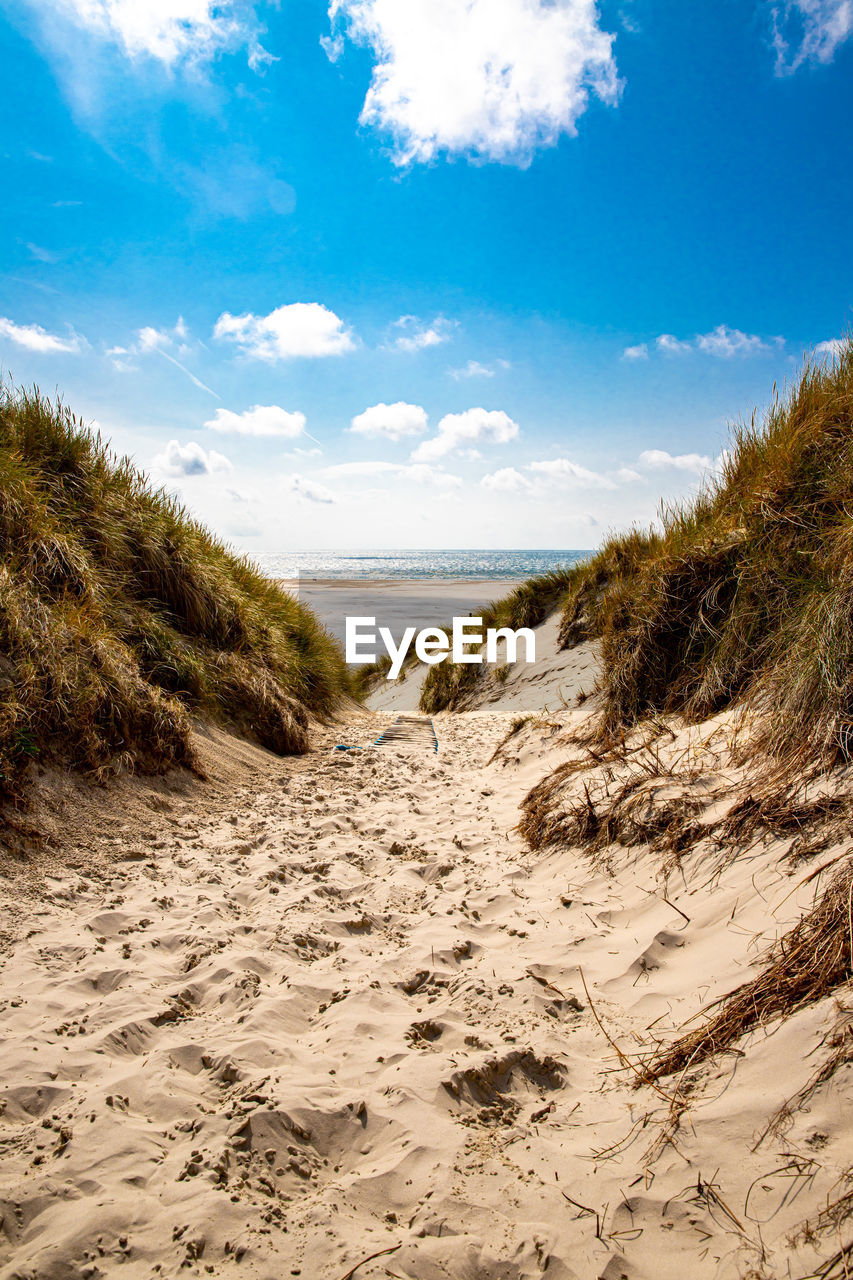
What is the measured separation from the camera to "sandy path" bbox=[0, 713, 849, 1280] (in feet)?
4.74

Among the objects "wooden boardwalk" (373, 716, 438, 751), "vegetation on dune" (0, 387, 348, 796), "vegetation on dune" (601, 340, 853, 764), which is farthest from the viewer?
"wooden boardwalk" (373, 716, 438, 751)

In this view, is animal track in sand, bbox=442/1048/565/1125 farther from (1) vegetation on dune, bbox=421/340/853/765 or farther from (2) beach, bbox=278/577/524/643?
(2) beach, bbox=278/577/524/643

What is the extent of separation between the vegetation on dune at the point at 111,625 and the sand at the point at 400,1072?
0.81 meters

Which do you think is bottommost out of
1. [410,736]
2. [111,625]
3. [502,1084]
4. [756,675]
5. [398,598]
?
[502,1084]

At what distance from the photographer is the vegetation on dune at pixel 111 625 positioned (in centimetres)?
Result: 411

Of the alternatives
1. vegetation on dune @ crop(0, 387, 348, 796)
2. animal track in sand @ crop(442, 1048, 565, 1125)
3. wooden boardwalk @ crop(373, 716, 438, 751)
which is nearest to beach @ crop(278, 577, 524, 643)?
wooden boardwalk @ crop(373, 716, 438, 751)

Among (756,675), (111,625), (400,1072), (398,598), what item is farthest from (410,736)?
(398,598)

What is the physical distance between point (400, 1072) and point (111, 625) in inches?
177

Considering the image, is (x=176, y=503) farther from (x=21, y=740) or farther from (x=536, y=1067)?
(x=536, y=1067)

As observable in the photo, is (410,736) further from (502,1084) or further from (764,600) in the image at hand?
(502,1084)

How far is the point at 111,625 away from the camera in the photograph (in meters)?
5.34

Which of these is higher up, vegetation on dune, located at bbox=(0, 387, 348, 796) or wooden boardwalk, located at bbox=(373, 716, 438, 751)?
vegetation on dune, located at bbox=(0, 387, 348, 796)

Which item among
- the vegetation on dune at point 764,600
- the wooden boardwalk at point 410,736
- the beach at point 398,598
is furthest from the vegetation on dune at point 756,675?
the beach at point 398,598

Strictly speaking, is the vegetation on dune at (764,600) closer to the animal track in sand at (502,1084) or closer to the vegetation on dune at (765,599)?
the vegetation on dune at (765,599)
